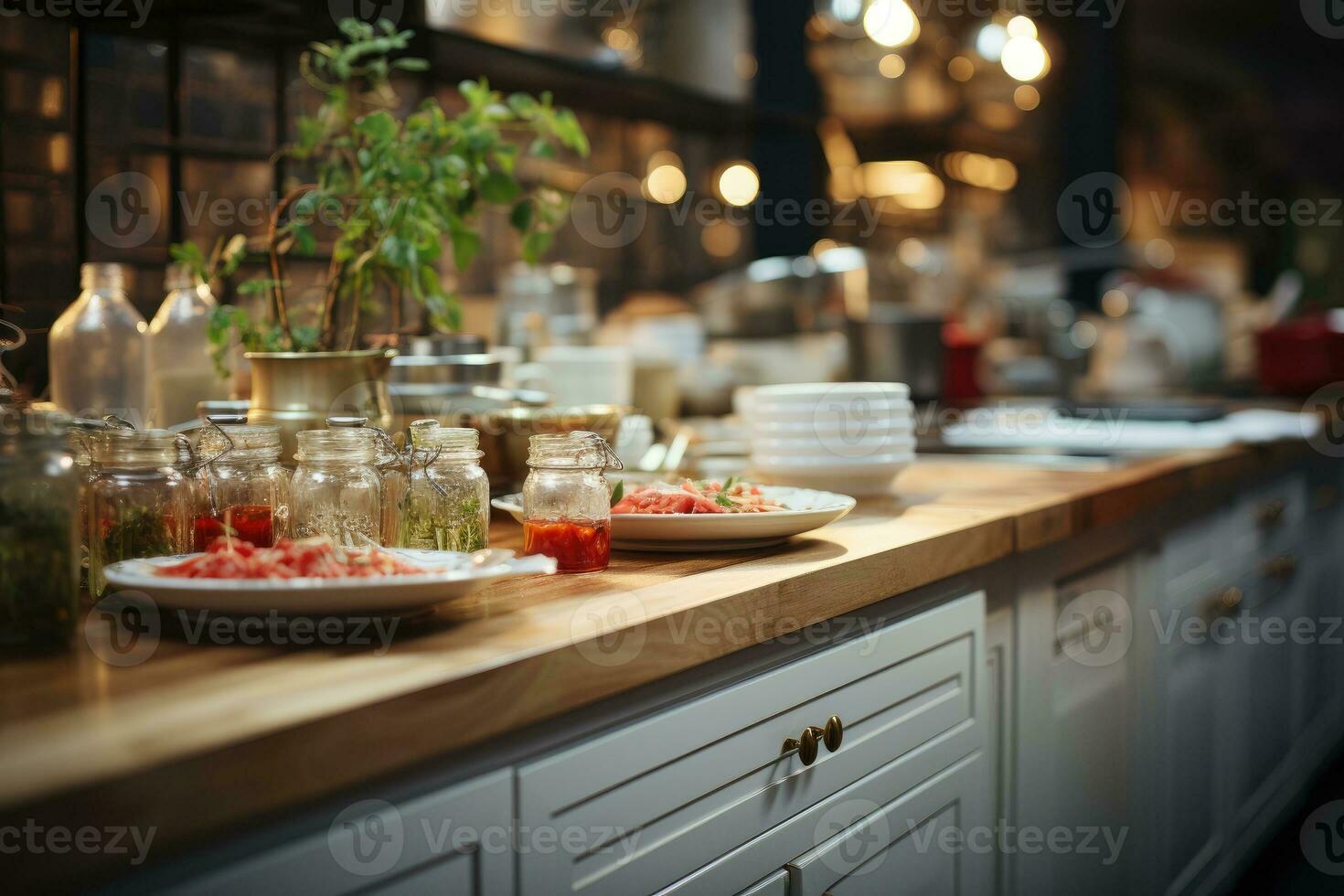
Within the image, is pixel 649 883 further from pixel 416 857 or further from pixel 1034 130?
pixel 1034 130

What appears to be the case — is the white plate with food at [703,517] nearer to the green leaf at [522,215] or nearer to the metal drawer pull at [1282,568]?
the green leaf at [522,215]

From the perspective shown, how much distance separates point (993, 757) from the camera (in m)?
1.54

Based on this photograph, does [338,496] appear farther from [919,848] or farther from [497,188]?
[919,848]

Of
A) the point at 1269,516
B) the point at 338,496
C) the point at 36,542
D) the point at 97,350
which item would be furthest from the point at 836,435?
the point at 1269,516

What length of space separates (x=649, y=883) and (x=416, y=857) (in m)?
0.24

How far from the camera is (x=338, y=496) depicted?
1.02 metres

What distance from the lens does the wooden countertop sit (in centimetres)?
58

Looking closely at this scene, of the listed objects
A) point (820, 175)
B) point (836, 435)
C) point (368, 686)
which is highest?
point (820, 175)

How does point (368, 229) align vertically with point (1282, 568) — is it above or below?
above

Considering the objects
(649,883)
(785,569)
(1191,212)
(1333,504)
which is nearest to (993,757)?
(785,569)

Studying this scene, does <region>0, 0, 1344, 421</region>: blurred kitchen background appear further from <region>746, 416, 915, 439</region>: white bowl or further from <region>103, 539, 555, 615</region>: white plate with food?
<region>103, 539, 555, 615</region>: white plate with food

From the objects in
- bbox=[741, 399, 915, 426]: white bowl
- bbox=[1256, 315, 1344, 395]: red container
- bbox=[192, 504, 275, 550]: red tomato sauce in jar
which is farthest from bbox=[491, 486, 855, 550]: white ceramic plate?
bbox=[1256, 315, 1344, 395]: red container

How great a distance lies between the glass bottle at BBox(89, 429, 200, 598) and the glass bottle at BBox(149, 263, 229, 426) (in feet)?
1.56

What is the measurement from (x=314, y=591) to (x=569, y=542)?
32 centimetres
